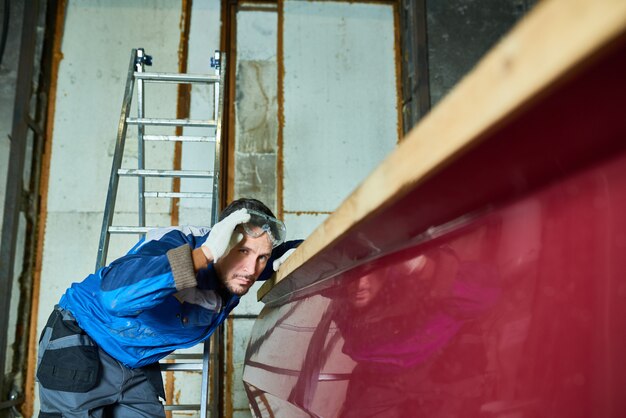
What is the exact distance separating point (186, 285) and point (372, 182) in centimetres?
88

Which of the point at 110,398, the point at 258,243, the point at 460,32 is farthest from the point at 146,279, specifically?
the point at 460,32

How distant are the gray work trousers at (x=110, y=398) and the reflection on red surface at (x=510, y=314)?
4.50 ft

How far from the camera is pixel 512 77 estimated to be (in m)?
0.27

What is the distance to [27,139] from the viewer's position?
340 centimetres

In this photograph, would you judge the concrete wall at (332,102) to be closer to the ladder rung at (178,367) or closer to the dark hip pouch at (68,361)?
the ladder rung at (178,367)

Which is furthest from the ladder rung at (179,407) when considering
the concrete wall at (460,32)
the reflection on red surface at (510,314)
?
the concrete wall at (460,32)

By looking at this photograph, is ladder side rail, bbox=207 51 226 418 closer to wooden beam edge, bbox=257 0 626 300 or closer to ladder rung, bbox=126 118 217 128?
ladder rung, bbox=126 118 217 128

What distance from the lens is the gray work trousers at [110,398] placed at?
1.71 metres

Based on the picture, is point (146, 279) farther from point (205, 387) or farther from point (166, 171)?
point (166, 171)

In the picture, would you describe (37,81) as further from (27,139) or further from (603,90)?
(603,90)

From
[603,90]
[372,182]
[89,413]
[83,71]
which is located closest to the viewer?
[603,90]

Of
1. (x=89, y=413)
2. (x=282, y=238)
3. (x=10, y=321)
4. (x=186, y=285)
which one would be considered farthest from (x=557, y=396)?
(x=10, y=321)

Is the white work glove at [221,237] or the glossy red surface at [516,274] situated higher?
the white work glove at [221,237]

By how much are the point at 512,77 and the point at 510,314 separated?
184mm
